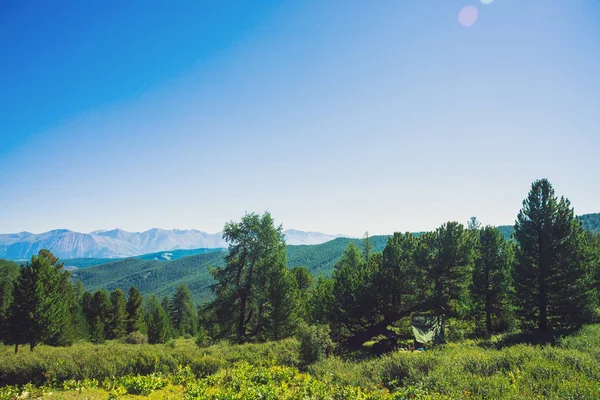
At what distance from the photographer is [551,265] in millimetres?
21922

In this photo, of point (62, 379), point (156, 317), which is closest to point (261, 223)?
point (62, 379)

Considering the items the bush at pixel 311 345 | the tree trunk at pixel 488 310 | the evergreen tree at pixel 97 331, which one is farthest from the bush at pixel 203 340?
the tree trunk at pixel 488 310

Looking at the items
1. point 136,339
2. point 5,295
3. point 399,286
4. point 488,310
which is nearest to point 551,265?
point 488,310

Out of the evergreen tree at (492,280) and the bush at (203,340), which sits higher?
→ the evergreen tree at (492,280)

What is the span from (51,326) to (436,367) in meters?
32.5

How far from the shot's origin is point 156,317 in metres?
40.9

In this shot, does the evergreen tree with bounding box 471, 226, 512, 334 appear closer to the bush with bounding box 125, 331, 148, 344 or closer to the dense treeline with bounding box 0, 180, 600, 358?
the dense treeline with bounding box 0, 180, 600, 358

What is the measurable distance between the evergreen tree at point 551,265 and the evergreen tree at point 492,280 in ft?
11.8

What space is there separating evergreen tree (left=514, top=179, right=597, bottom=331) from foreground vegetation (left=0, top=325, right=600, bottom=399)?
7175 millimetres

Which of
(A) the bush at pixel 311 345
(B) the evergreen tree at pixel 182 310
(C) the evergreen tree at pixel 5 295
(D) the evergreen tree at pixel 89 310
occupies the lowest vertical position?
(B) the evergreen tree at pixel 182 310

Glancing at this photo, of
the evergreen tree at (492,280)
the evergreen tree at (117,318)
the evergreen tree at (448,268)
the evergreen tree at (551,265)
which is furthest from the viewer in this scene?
the evergreen tree at (117,318)

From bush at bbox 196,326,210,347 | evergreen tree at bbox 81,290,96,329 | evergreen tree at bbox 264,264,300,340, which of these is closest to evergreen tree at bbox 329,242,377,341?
evergreen tree at bbox 264,264,300,340

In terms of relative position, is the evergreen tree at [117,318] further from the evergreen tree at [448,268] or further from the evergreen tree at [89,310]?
the evergreen tree at [448,268]

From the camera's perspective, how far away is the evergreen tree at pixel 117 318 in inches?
1786
